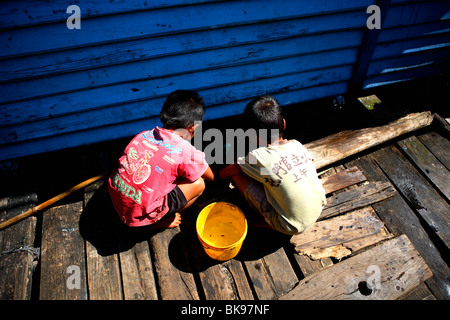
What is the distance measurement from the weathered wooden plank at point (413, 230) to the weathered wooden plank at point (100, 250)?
7.85 ft

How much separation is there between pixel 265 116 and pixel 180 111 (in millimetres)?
674

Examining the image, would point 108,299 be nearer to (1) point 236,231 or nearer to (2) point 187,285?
(2) point 187,285

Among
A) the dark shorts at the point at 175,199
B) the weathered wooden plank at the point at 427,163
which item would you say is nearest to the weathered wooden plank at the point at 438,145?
the weathered wooden plank at the point at 427,163

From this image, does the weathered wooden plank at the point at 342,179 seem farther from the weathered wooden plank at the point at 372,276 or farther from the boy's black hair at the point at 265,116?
the boy's black hair at the point at 265,116

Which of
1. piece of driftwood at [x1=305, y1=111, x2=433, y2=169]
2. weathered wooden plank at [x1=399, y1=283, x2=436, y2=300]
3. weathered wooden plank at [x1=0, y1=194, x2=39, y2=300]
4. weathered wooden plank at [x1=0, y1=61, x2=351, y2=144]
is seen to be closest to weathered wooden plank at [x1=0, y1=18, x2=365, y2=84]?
weathered wooden plank at [x1=0, y1=61, x2=351, y2=144]

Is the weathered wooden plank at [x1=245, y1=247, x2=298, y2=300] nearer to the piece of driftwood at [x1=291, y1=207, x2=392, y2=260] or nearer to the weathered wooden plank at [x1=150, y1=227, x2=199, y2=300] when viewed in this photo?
the piece of driftwood at [x1=291, y1=207, x2=392, y2=260]

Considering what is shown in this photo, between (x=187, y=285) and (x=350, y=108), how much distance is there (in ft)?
10.1

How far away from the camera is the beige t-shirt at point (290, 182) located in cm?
196

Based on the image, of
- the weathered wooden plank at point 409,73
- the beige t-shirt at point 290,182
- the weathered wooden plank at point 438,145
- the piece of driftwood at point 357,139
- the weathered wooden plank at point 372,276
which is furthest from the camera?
the weathered wooden plank at point 409,73

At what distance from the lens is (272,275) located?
221cm

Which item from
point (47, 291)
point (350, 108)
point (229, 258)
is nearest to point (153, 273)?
point (229, 258)

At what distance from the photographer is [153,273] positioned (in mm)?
2238

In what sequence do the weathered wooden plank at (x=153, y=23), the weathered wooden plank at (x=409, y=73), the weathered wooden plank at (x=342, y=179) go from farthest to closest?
the weathered wooden plank at (x=409, y=73)
the weathered wooden plank at (x=342, y=179)
the weathered wooden plank at (x=153, y=23)

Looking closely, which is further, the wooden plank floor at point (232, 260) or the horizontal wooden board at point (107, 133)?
the horizontal wooden board at point (107, 133)
